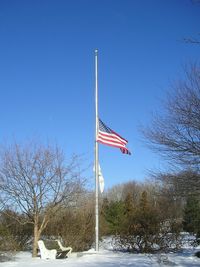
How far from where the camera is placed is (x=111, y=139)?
789 inches

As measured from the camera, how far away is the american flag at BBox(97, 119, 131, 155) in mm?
19891

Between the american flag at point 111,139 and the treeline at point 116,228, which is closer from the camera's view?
the treeline at point 116,228

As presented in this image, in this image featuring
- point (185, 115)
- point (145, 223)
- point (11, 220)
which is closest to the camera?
point (185, 115)

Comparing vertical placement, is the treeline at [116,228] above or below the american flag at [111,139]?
below

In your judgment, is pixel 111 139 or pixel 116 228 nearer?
pixel 111 139

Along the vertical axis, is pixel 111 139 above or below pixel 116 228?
above

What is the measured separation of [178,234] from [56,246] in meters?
5.66

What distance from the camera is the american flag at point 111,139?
65.3 ft

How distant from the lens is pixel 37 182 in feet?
65.9

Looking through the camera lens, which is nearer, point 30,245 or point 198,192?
point 198,192

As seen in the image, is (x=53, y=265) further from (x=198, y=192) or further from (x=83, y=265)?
(x=198, y=192)

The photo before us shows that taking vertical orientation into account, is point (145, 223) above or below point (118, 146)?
below

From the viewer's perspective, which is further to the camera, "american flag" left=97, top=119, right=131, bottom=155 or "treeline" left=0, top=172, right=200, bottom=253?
"american flag" left=97, top=119, right=131, bottom=155

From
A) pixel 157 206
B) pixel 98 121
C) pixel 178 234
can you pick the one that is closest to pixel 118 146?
pixel 98 121
